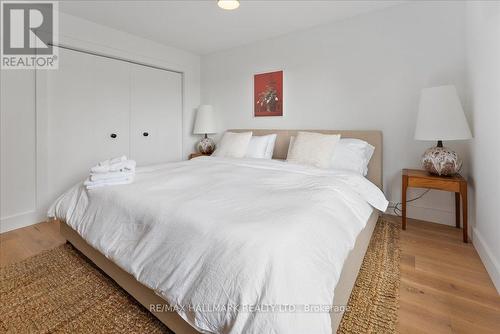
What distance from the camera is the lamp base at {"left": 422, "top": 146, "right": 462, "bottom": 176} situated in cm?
203

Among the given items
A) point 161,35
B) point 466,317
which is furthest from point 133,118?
point 466,317

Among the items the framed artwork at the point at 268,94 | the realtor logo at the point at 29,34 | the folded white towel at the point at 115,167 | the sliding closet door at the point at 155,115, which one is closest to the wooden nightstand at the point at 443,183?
the framed artwork at the point at 268,94

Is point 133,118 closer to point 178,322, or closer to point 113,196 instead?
point 113,196

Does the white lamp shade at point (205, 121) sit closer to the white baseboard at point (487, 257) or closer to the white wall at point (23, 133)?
the white wall at point (23, 133)

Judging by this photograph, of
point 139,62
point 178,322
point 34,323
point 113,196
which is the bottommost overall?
point 34,323

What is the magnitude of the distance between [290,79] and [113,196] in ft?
8.41

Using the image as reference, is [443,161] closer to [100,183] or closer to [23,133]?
[100,183]

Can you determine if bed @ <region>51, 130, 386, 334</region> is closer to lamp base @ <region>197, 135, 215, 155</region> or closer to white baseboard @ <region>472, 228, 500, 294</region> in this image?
white baseboard @ <region>472, 228, 500, 294</region>

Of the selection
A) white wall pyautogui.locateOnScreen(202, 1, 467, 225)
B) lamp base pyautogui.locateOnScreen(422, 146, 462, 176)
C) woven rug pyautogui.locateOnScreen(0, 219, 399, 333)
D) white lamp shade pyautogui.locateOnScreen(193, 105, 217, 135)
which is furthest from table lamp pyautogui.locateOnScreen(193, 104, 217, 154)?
lamp base pyautogui.locateOnScreen(422, 146, 462, 176)

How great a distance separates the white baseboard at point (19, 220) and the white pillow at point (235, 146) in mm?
2067

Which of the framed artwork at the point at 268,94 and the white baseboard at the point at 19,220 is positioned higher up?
the framed artwork at the point at 268,94

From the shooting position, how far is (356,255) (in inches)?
55.8

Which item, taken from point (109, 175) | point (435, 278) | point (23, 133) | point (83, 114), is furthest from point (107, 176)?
point (435, 278)

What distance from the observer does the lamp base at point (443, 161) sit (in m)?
2.03
